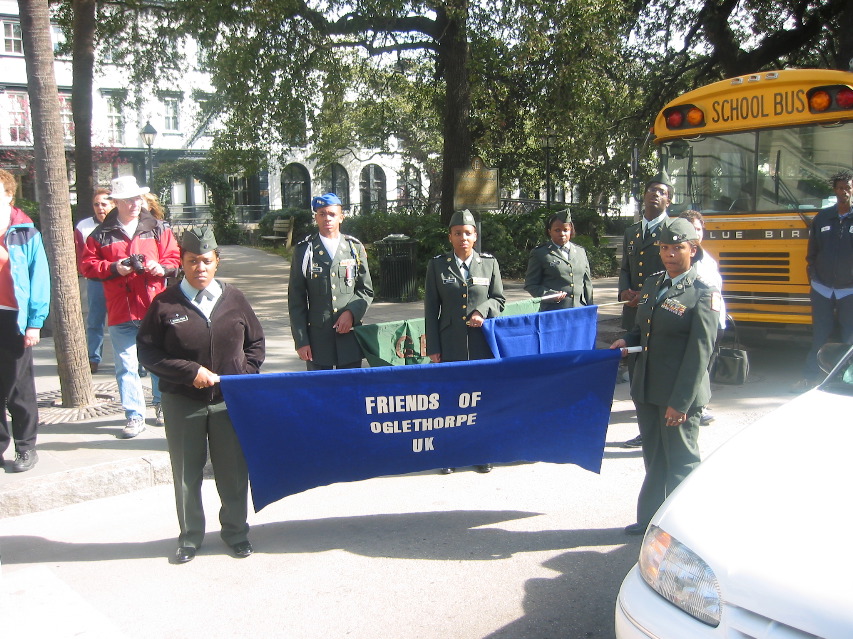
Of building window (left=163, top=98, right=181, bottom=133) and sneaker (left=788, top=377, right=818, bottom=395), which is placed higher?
building window (left=163, top=98, right=181, bottom=133)

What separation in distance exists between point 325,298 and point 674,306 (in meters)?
2.67

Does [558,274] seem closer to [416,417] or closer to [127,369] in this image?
[416,417]

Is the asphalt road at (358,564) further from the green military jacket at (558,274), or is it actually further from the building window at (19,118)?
the building window at (19,118)

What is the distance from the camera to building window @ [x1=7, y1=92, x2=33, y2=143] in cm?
3731

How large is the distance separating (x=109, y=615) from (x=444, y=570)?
174 centimetres

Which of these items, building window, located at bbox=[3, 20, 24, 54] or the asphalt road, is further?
building window, located at bbox=[3, 20, 24, 54]

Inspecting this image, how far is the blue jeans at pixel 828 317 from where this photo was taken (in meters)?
7.59

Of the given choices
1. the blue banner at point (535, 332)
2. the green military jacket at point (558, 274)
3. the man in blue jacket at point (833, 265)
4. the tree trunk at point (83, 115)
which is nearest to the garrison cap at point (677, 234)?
the blue banner at point (535, 332)

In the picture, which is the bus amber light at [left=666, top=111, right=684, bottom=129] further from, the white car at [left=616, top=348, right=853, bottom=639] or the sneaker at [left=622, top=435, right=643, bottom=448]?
the white car at [left=616, top=348, right=853, bottom=639]

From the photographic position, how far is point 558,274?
6.96m

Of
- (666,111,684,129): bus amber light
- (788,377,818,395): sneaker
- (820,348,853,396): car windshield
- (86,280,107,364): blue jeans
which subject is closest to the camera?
Answer: (820,348,853,396): car windshield

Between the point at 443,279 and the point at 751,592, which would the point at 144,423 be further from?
the point at 751,592

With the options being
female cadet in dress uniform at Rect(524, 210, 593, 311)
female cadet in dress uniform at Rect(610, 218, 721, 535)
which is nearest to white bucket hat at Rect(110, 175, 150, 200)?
female cadet in dress uniform at Rect(524, 210, 593, 311)

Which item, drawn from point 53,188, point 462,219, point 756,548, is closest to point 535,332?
point 462,219
